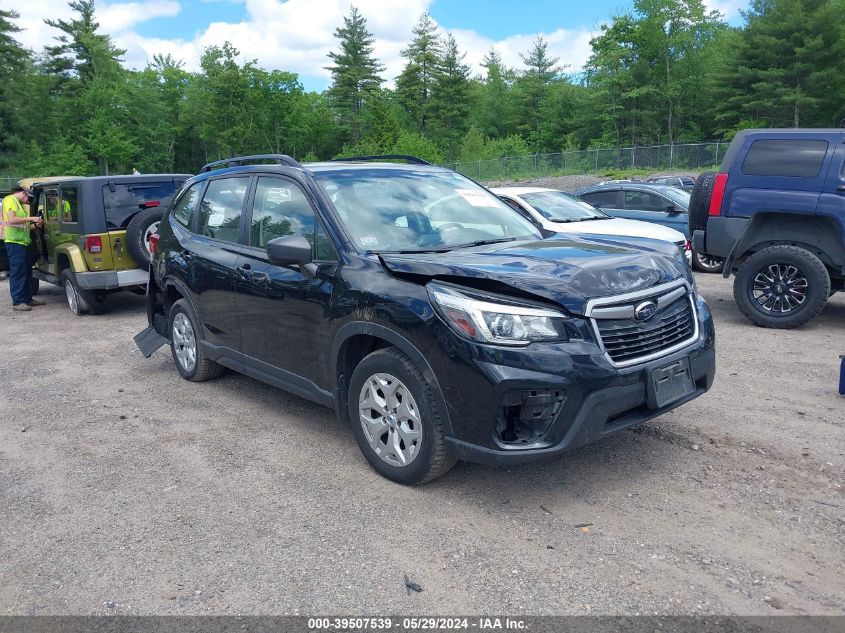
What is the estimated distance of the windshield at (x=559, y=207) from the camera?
33.2 ft

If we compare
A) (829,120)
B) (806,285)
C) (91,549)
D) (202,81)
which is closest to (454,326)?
(91,549)

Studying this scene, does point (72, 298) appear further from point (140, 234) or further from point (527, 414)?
point (527, 414)

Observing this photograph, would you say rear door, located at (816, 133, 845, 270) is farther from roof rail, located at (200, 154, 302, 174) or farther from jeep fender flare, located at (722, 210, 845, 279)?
roof rail, located at (200, 154, 302, 174)

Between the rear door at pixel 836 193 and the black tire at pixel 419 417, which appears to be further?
the rear door at pixel 836 193

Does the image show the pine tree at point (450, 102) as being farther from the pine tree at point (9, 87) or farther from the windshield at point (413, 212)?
the windshield at point (413, 212)

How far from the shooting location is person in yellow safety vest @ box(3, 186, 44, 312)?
10.6m

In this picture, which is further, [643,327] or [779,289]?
[779,289]

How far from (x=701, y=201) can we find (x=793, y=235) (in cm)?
117

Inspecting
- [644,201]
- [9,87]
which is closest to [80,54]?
[9,87]

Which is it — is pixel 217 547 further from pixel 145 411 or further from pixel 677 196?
pixel 677 196

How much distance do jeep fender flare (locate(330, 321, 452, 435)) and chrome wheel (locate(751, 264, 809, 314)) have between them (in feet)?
18.9

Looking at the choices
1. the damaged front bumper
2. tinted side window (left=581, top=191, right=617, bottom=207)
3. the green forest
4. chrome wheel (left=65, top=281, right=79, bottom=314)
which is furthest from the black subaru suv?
the green forest

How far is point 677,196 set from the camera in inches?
491

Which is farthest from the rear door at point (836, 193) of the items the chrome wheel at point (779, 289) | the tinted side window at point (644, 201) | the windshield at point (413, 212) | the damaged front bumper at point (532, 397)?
the damaged front bumper at point (532, 397)
